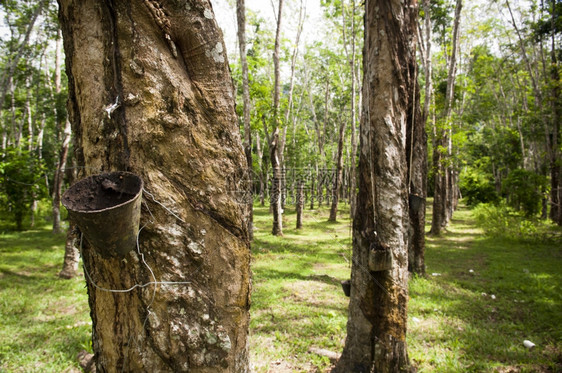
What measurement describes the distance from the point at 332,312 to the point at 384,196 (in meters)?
2.81

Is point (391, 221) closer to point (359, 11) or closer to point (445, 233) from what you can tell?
point (445, 233)

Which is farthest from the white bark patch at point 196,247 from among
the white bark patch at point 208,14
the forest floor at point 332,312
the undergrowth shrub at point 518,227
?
the undergrowth shrub at point 518,227

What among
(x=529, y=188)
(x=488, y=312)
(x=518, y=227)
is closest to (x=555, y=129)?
(x=529, y=188)

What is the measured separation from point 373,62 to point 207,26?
1.99 m

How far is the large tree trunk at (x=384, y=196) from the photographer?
284 centimetres

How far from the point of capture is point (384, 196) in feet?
9.41

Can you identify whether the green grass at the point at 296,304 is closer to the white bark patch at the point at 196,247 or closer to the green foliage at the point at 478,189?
the white bark patch at the point at 196,247

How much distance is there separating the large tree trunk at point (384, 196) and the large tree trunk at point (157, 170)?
181cm

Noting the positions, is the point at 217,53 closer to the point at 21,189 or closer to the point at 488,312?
the point at 488,312

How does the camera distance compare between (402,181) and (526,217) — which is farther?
(526,217)

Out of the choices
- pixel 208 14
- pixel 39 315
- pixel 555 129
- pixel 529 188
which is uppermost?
pixel 555 129

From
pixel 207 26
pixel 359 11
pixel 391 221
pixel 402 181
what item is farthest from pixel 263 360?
pixel 359 11

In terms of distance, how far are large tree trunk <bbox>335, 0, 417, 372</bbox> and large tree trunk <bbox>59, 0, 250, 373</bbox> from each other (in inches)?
71.1

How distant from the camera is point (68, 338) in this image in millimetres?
4238
